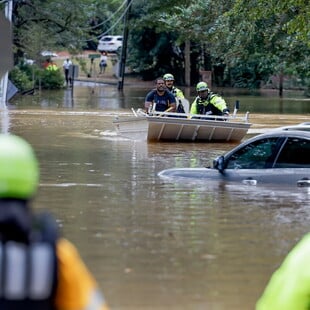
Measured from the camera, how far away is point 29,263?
3072mm

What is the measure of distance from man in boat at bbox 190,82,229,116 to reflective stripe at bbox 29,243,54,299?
17.9 metres

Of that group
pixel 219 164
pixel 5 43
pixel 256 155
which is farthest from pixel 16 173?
pixel 219 164

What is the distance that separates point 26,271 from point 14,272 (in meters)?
0.04

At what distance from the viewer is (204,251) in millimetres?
8977

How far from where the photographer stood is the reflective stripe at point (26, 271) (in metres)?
3.08

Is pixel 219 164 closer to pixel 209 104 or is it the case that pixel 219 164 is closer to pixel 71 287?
pixel 209 104

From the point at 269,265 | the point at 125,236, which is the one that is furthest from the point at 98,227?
the point at 269,265

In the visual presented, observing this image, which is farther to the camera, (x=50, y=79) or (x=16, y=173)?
(x=50, y=79)

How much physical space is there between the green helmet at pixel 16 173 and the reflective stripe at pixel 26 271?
167mm

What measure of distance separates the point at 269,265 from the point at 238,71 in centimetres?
5841

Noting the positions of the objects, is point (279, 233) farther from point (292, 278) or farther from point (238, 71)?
point (238, 71)

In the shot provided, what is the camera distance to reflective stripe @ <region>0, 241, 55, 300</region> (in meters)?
3.08

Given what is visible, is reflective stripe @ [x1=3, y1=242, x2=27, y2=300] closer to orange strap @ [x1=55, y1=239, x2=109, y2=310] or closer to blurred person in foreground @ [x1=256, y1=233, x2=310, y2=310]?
orange strap @ [x1=55, y1=239, x2=109, y2=310]

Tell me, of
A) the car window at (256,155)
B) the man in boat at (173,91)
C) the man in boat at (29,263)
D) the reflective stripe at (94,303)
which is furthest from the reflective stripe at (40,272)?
the man in boat at (173,91)
